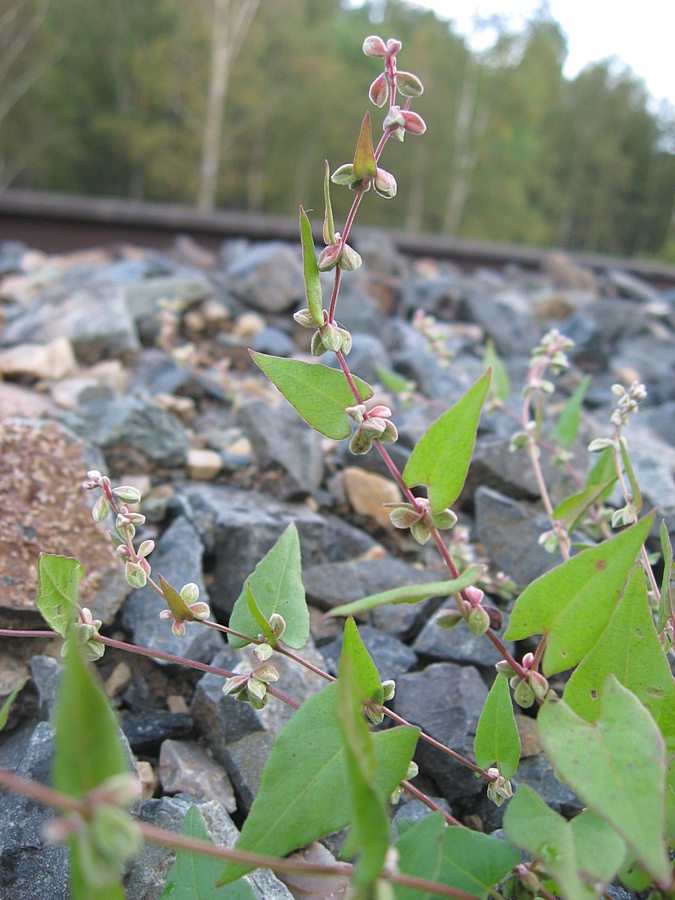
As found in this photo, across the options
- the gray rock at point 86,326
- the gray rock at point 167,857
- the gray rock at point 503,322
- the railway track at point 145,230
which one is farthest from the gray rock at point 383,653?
the railway track at point 145,230

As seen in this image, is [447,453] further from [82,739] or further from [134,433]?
[134,433]

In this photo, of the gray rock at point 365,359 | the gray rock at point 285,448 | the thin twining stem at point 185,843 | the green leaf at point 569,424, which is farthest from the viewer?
the gray rock at point 365,359

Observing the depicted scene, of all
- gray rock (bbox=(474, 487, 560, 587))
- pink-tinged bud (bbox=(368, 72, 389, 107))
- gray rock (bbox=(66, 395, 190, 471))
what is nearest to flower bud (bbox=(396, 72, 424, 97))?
pink-tinged bud (bbox=(368, 72, 389, 107))

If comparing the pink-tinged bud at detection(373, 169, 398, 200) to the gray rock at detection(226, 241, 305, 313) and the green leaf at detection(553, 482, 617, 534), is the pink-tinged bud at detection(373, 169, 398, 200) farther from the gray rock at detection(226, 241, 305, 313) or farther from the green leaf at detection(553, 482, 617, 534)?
the gray rock at detection(226, 241, 305, 313)

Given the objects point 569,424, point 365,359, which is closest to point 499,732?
point 569,424

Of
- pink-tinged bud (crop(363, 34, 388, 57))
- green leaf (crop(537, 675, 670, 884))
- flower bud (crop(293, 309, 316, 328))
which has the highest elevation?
pink-tinged bud (crop(363, 34, 388, 57))

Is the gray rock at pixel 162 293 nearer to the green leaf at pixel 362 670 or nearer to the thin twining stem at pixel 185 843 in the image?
the green leaf at pixel 362 670
